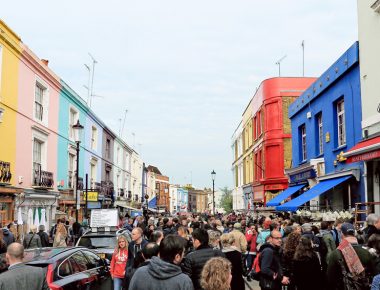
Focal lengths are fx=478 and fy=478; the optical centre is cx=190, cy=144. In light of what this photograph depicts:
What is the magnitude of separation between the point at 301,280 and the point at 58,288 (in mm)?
3731

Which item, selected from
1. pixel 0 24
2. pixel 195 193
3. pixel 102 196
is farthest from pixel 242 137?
pixel 195 193

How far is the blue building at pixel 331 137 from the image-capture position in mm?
15930

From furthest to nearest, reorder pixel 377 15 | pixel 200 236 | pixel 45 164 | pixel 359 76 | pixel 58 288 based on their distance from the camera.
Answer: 1. pixel 45 164
2. pixel 359 76
3. pixel 377 15
4. pixel 58 288
5. pixel 200 236

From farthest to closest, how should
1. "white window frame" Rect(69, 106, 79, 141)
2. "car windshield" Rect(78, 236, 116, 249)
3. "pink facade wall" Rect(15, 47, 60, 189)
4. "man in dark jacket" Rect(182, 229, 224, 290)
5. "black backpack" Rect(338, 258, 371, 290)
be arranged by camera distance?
"white window frame" Rect(69, 106, 79, 141) < "pink facade wall" Rect(15, 47, 60, 189) < "car windshield" Rect(78, 236, 116, 249) < "black backpack" Rect(338, 258, 371, 290) < "man in dark jacket" Rect(182, 229, 224, 290)

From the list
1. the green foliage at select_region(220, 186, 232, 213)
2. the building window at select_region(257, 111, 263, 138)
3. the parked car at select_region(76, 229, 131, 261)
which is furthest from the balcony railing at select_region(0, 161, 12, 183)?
the green foliage at select_region(220, 186, 232, 213)

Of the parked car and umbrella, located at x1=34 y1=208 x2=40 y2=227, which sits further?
umbrella, located at x1=34 y1=208 x2=40 y2=227

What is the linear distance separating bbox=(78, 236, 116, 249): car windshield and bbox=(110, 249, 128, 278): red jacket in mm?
3817

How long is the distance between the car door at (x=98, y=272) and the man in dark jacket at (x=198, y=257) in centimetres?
343

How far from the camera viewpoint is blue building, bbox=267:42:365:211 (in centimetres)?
1593

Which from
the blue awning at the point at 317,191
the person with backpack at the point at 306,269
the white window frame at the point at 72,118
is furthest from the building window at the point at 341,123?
the white window frame at the point at 72,118

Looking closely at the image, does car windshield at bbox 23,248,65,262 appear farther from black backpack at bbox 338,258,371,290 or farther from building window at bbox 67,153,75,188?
building window at bbox 67,153,75,188

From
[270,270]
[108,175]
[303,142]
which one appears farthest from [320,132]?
[108,175]

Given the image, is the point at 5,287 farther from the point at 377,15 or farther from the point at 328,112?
the point at 328,112

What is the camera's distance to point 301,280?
24.6 feet
